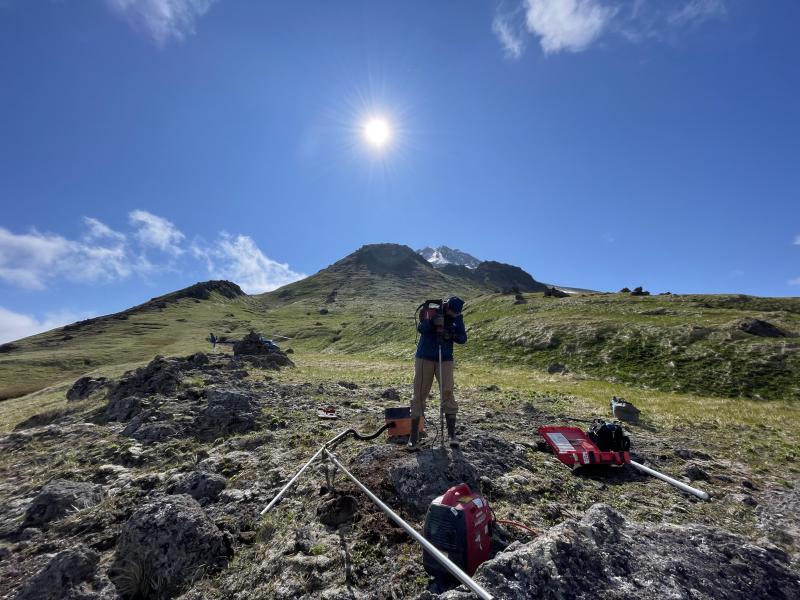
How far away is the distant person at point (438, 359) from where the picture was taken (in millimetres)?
10273

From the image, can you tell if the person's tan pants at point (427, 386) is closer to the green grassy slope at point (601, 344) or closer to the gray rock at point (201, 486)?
the gray rock at point (201, 486)

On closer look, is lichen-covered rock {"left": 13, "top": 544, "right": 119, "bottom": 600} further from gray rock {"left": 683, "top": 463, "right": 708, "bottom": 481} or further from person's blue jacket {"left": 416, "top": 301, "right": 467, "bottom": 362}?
gray rock {"left": 683, "top": 463, "right": 708, "bottom": 481}

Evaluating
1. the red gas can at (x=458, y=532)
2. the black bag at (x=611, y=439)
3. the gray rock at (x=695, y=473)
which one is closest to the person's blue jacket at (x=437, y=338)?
the black bag at (x=611, y=439)

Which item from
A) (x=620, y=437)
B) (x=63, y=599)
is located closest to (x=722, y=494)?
(x=620, y=437)

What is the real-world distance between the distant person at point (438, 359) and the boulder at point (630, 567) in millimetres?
5212

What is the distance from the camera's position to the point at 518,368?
144 feet

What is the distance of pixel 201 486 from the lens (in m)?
8.97

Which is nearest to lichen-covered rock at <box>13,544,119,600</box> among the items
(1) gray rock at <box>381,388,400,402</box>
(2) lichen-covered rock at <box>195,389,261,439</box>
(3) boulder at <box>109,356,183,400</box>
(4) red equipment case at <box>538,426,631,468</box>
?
(2) lichen-covered rock at <box>195,389,261,439</box>

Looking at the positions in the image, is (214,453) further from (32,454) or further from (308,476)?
(32,454)

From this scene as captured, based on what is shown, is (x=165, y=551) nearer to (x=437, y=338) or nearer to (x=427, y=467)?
(x=427, y=467)

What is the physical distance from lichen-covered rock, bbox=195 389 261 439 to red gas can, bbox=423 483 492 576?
32.4ft

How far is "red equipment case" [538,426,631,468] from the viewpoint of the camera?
976cm

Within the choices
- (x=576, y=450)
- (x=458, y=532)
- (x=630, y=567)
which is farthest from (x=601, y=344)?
(x=458, y=532)

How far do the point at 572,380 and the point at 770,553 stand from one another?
31.4m
